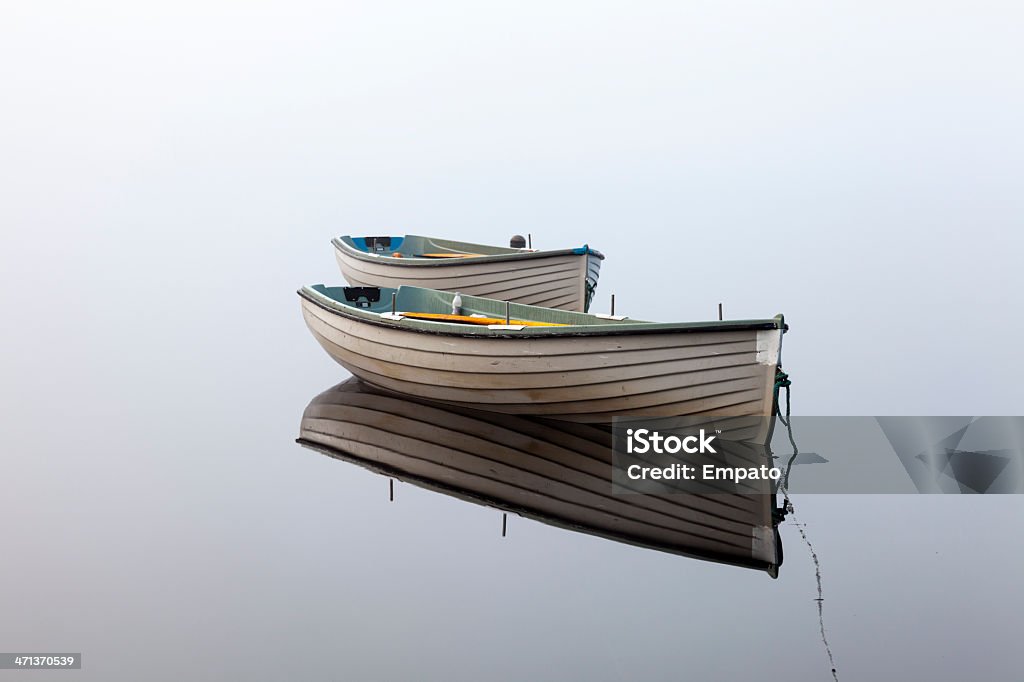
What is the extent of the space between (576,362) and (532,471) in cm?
135

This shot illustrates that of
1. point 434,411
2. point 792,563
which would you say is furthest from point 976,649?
point 434,411

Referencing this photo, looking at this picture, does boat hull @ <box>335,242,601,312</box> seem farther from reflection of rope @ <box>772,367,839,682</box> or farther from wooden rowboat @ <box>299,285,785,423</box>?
reflection of rope @ <box>772,367,839,682</box>

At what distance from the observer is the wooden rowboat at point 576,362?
10.5 m

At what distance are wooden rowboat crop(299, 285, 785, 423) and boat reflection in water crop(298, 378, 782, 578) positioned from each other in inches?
12.1

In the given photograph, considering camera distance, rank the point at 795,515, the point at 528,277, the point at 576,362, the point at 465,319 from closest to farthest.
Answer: the point at 795,515, the point at 576,362, the point at 465,319, the point at 528,277

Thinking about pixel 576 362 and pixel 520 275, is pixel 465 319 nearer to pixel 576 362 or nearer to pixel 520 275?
pixel 576 362

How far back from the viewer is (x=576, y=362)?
11.0 metres

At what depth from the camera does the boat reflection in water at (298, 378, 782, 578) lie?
8820 millimetres

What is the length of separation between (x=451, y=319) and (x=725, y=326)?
4.33 metres

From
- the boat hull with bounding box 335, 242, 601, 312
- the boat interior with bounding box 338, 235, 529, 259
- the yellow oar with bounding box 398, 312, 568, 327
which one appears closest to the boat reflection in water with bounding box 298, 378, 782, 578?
the yellow oar with bounding box 398, 312, 568, 327

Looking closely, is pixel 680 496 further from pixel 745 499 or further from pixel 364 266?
pixel 364 266

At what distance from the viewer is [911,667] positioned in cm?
679

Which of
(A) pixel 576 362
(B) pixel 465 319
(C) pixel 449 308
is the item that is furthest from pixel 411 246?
(A) pixel 576 362

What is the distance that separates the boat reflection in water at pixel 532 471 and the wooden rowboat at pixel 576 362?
31 cm
